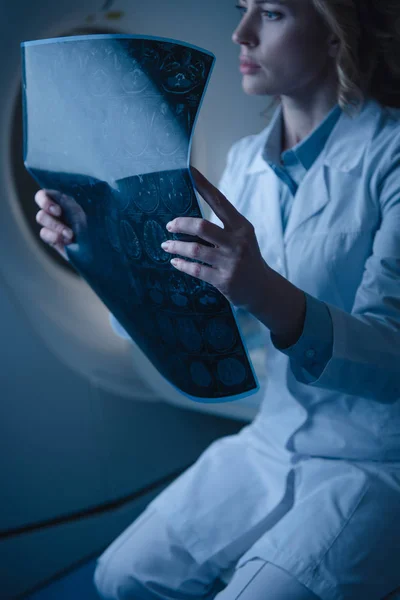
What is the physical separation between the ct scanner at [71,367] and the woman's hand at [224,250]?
45 centimetres

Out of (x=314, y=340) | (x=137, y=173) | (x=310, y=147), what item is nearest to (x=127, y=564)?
(x=314, y=340)

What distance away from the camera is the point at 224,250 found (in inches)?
23.5

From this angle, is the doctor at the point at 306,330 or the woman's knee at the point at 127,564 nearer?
the doctor at the point at 306,330

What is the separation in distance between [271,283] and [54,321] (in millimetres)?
645

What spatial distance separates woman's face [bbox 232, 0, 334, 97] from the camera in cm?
79

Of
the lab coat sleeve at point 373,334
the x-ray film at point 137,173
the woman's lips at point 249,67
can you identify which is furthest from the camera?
the woman's lips at point 249,67

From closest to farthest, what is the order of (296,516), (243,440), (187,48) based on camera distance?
(187,48) < (296,516) < (243,440)

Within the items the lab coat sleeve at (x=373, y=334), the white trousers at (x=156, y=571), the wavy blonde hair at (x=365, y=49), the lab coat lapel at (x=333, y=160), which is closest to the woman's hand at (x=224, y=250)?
the lab coat sleeve at (x=373, y=334)

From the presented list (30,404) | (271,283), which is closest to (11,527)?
(30,404)

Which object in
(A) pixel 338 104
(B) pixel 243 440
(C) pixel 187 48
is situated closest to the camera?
(C) pixel 187 48

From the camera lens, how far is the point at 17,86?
3.45ft

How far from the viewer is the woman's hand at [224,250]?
0.59 meters

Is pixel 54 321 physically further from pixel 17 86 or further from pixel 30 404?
pixel 17 86

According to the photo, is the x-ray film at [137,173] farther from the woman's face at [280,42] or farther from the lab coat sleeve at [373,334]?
the woman's face at [280,42]
